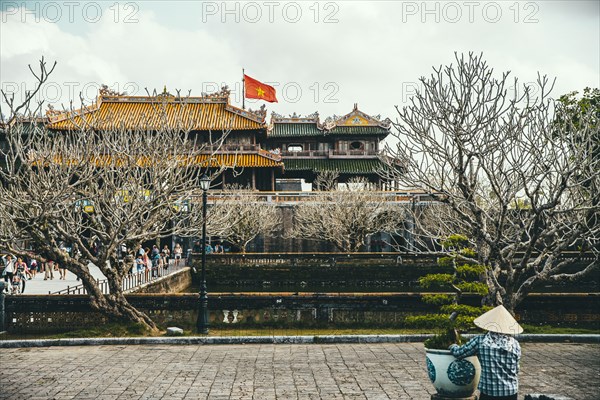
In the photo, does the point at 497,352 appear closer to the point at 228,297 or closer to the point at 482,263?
the point at 482,263

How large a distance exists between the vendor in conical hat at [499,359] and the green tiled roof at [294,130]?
46697mm

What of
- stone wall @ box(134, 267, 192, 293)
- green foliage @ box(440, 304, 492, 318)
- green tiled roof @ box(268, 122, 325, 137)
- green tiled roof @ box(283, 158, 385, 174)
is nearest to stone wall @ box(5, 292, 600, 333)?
green foliage @ box(440, 304, 492, 318)

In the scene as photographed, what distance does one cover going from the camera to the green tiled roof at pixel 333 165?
4900cm

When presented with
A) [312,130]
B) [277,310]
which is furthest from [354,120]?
[277,310]

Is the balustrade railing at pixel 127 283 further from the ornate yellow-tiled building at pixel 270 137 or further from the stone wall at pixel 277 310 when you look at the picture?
the ornate yellow-tiled building at pixel 270 137

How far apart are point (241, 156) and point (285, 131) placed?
34.2 feet

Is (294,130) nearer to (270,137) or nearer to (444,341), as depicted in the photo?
(270,137)

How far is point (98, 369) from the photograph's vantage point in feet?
34.0

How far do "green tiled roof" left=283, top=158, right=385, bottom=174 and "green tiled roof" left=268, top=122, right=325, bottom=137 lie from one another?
9.66 feet

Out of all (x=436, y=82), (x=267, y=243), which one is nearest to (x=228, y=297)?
(x=436, y=82)

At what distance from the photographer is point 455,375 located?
6.53 m

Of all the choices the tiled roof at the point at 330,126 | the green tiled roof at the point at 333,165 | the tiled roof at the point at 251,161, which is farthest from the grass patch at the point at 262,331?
the tiled roof at the point at 330,126

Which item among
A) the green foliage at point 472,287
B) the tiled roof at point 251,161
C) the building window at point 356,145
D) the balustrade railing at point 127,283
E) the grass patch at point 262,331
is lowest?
the grass patch at point 262,331

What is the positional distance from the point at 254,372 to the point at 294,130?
44.4 metres
